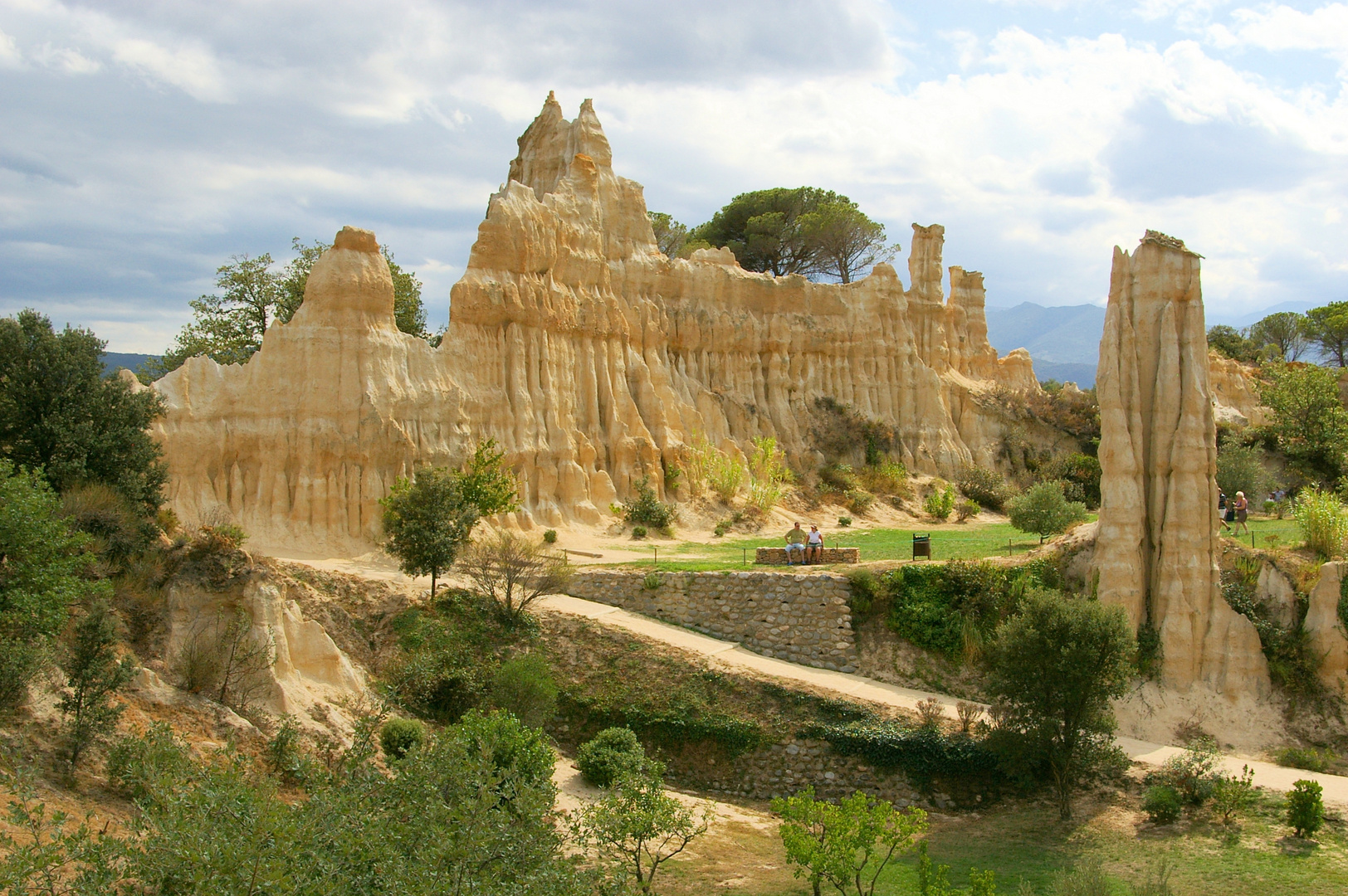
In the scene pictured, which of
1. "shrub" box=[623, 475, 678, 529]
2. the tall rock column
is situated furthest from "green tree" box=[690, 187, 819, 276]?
the tall rock column

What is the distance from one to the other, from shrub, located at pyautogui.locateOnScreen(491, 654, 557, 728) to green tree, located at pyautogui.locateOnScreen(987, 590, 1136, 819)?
10.0m

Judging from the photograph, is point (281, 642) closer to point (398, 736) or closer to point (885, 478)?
point (398, 736)

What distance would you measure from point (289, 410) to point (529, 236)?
1179 cm

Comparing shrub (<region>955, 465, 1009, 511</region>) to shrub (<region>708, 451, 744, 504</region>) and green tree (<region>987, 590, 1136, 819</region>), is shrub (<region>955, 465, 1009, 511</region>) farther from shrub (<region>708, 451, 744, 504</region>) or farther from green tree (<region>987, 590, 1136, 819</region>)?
green tree (<region>987, 590, 1136, 819</region>)

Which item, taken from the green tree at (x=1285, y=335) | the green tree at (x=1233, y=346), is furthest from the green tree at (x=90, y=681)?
the green tree at (x=1285, y=335)

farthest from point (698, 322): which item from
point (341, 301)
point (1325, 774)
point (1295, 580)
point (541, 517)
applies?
point (1325, 774)

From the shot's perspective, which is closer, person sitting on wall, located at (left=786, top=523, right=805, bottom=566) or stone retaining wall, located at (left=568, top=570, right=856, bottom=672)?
stone retaining wall, located at (left=568, top=570, right=856, bottom=672)

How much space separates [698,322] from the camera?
47.9 m

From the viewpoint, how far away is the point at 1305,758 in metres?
22.4

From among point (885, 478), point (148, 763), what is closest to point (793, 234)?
point (885, 478)

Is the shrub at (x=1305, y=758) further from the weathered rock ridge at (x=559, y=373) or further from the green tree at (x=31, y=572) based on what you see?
the green tree at (x=31, y=572)

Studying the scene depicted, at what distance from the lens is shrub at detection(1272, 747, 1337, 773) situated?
22.3 metres

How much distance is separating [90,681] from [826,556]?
68.5 feet

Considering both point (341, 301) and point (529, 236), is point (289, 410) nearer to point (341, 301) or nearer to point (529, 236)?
point (341, 301)
